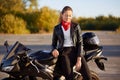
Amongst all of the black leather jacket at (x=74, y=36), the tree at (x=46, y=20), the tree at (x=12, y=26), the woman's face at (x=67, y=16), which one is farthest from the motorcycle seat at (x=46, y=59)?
the tree at (x=46, y=20)

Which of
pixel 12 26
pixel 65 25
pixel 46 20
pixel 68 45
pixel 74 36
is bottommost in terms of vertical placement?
pixel 12 26

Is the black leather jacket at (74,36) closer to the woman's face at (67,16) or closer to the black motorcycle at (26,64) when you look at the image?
the woman's face at (67,16)

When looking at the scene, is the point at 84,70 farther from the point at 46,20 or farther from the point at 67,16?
the point at 46,20

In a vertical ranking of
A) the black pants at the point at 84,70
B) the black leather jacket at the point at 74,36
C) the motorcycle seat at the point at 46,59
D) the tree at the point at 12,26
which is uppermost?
the black leather jacket at the point at 74,36

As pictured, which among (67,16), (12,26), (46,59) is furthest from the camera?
(12,26)

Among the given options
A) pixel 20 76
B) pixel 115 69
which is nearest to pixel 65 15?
pixel 20 76

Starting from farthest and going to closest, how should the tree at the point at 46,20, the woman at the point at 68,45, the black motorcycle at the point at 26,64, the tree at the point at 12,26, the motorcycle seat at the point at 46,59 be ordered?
the tree at the point at 46,20 → the tree at the point at 12,26 → the motorcycle seat at the point at 46,59 → the woman at the point at 68,45 → the black motorcycle at the point at 26,64

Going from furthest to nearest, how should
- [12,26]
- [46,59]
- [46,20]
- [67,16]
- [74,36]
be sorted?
[46,20] < [12,26] < [46,59] < [74,36] < [67,16]

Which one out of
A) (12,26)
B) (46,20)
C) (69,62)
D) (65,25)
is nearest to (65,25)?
(65,25)

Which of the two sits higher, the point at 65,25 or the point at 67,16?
the point at 67,16

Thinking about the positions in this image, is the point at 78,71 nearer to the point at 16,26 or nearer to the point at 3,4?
A: the point at 16,26

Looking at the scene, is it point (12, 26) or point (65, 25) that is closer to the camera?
point (65, 25)

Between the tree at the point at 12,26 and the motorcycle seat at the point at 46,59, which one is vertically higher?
the motorcycle seat at the point at 46,59

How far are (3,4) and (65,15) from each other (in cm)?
5268
